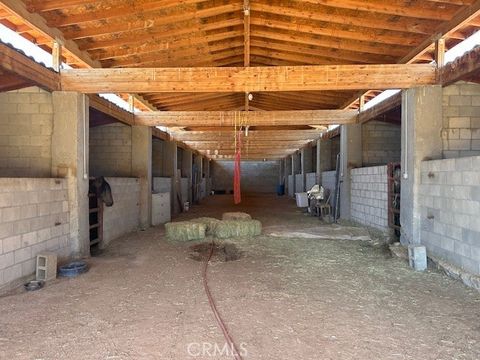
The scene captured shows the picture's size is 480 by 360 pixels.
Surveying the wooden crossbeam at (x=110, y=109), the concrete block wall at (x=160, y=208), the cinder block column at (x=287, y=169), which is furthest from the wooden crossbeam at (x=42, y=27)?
the cinder block column at (x=287, y=169)

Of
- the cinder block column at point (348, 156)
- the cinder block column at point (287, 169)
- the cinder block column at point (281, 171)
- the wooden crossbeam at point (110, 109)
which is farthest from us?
the cinder block column at point (281, 171)

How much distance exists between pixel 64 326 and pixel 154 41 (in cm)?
471

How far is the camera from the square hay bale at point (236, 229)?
7.34m

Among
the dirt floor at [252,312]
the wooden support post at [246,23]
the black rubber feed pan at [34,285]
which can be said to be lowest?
the dirt floor at [252,312]

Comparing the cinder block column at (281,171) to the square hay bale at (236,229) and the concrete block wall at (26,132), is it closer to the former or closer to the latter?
the square hay bale at (236,229)

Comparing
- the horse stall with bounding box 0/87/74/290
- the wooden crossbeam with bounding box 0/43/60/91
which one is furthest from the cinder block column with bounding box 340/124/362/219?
the wooden crossbeam with bounding box 0/43/60/91

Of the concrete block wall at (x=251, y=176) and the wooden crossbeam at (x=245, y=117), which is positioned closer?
the wooden crossbeam at (x=245, y=117)

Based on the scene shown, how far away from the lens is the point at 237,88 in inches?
219

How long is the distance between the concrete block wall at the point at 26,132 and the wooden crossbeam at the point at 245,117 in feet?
11.1

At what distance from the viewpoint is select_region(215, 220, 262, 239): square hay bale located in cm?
734

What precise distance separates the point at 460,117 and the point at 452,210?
5.98ft

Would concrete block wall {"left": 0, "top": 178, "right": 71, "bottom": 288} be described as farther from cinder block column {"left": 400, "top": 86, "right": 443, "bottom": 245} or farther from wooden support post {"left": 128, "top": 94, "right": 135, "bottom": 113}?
cinder block column {"left": 400, "top": 86, "right": 443, "bottom": 245}

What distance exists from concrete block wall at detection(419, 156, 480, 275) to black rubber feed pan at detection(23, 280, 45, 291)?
5061 millimetres

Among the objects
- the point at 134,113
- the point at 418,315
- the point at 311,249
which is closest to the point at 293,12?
the point at 311,249
